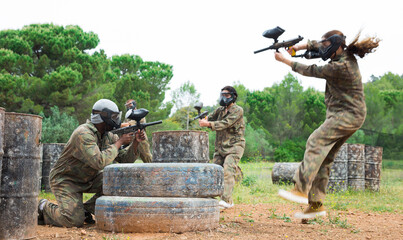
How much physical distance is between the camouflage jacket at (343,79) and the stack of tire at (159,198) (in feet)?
5.44

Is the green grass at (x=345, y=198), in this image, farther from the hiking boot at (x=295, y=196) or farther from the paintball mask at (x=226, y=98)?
the hiking boot at (x=295, y=196)

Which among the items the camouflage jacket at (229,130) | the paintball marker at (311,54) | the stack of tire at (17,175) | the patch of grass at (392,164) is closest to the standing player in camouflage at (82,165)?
the stack of tire at (17,175)

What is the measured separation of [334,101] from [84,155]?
10.4 feet

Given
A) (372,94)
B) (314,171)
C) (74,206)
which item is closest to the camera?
(314,171)

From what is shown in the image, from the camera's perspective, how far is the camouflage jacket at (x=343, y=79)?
521 cm

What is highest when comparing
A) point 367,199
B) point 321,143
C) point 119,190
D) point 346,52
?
point 346,52

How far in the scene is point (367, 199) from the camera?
10625 millimetres

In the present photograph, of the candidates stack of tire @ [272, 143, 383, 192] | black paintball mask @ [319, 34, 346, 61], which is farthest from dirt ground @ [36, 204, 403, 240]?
stack of tire @ [272, 143, 383, 192]

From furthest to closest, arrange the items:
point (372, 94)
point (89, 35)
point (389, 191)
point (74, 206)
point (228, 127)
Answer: point (372, 94) → point (89, 35) → point (389, 191) → point (228, 127) → point (74, 206)

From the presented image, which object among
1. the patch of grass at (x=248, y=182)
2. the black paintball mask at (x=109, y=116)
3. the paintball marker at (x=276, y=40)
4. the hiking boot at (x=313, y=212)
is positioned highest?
the paintball marker at (x=276, y=40)

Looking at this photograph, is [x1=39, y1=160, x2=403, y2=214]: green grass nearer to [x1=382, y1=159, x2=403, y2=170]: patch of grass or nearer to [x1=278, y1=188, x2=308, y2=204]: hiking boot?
[x1=278, y1=188, x2=308, y2=204]: hiking boot

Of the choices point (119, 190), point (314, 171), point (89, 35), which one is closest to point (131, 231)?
point (119, 190)

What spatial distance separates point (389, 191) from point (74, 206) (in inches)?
406

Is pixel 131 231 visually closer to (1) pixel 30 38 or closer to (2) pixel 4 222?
(2) pixel 4 222
